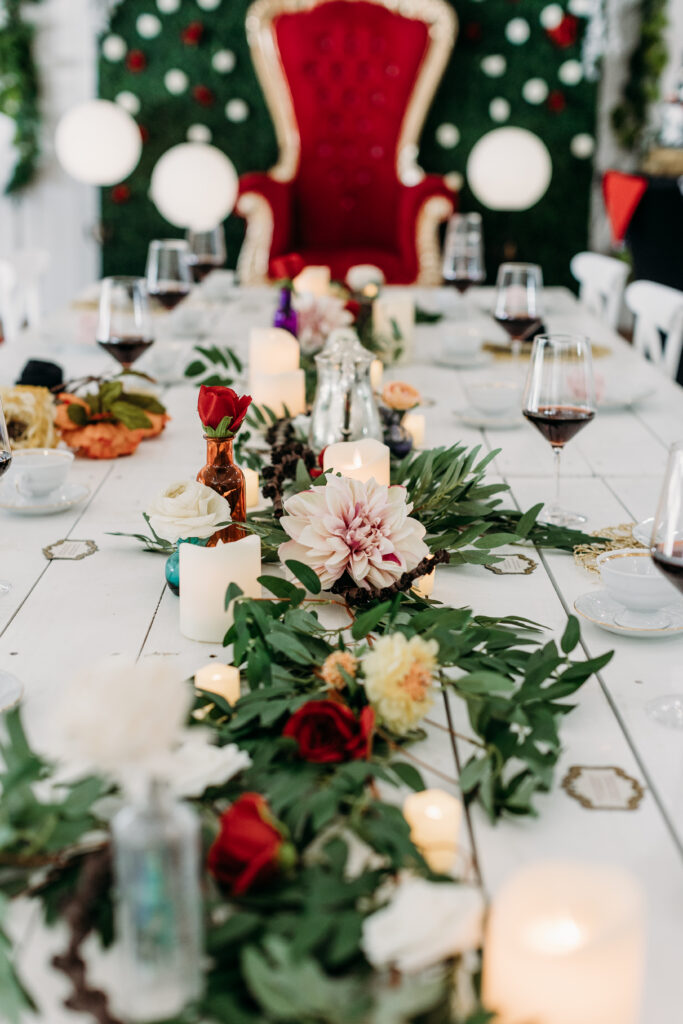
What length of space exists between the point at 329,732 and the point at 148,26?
498 cm

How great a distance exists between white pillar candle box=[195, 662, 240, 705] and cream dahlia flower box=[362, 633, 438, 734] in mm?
115

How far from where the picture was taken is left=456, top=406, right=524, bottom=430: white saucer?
1.75 m

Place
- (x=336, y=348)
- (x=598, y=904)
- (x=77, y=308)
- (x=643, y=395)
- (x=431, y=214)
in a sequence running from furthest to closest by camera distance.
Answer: (x=431, y=214)
(x=77, y=308)
(x=643, y=395)
(x=336, y=348)
(x=598, y=904)

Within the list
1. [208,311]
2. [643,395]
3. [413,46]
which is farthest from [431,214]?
[643,395]

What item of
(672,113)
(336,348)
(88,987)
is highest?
(672,113)

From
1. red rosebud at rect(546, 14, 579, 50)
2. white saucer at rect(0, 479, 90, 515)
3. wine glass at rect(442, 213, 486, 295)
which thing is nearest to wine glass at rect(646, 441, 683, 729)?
white saucer at rect(0, 479, 90, 515)

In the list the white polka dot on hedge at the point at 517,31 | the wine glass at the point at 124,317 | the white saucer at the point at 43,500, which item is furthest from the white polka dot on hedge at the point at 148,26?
the white saucer at the point at 43,500

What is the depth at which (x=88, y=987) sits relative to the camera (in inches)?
21.0

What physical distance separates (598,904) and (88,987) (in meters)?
0.26

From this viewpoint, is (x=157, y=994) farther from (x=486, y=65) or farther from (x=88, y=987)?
(x=486, y=65)

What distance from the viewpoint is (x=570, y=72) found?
497 cm

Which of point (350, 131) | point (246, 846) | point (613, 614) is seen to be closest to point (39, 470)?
point (613, 614)

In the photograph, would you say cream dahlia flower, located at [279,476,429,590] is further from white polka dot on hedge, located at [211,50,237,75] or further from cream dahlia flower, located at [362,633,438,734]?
white polka dot on hedge, located at [211,50,237,75]

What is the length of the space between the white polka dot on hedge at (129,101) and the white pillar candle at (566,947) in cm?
518
